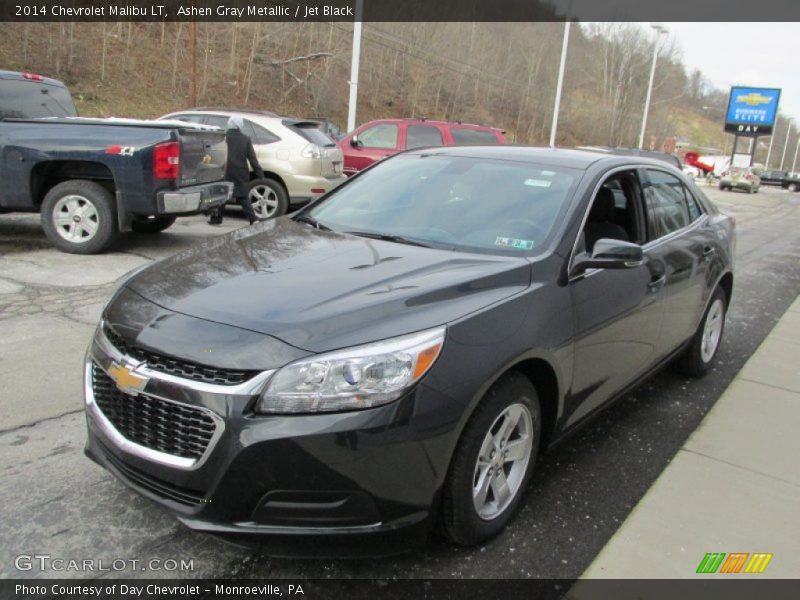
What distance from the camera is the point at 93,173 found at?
23.6 feet

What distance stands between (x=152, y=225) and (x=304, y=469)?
721 cm

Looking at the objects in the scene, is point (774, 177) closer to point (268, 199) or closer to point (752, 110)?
point (752, 110)

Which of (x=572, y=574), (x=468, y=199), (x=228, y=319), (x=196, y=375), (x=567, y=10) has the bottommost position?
(x=572, y=574)

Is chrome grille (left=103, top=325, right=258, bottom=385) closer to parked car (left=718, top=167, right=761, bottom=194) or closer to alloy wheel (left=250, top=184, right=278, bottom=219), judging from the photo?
alloy wheel (left=250, top=184, right=278, bottom=219)

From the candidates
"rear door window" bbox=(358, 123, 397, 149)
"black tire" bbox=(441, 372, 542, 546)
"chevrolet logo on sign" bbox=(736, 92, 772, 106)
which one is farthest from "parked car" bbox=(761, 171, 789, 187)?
"black tire" bbox=(441, 372, 542, 546)

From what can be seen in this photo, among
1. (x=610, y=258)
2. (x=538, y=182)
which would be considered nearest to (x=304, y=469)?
(x=610, y=258)

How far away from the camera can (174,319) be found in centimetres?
242

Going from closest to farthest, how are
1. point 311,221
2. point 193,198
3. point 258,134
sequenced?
point 311,221
point 193,198
point 258,134

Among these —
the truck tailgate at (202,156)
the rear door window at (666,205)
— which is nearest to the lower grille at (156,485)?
the rear door window at (666,205)

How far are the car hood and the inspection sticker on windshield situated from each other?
0.53ft

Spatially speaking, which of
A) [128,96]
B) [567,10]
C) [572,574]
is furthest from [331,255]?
[128,96]

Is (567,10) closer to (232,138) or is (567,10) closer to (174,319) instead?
(232,138)

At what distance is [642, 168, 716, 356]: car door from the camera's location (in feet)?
13.2

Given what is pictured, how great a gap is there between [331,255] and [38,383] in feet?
Result: 7.47
